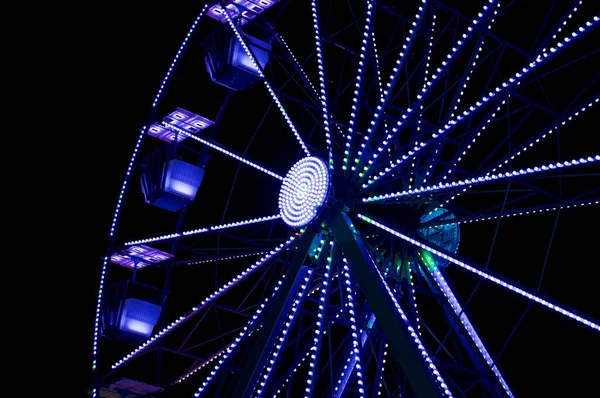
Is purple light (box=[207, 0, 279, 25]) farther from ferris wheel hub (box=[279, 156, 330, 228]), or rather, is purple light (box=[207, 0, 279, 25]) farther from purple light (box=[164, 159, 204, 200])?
ferris wheel hub (box=[279, 156, 330, 228])

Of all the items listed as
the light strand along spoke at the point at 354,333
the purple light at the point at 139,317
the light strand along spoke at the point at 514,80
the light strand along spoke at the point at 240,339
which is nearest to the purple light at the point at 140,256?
the purple light at the point at 139,317

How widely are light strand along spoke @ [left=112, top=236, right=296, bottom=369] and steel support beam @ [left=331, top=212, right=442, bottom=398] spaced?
1.37m

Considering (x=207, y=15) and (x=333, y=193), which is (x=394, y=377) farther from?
(x=207, y=15)

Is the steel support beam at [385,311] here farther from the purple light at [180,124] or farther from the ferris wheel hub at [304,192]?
the purple light at [180,124]

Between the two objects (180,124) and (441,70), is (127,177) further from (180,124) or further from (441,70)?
(441,70)

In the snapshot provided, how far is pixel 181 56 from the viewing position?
15062 millimetres

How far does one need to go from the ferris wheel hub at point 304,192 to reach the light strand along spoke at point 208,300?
0.44 metres

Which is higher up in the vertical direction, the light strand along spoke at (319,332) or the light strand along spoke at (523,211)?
the light strand along spoke at (523,211)

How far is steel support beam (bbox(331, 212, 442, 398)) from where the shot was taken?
967cm

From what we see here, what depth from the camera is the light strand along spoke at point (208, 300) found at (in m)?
13.1

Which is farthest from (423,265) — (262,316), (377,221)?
(262,316)

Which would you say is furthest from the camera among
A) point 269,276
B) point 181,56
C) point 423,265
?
point 181,56

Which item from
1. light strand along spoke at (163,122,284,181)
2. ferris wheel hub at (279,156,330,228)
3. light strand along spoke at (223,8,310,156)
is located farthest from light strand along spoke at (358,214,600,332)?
light strand along spoke at (163,122,284,181)

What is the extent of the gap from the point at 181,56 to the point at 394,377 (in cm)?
578
